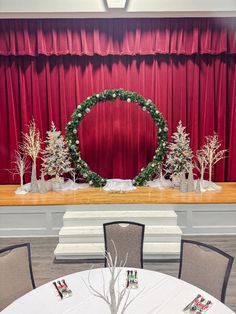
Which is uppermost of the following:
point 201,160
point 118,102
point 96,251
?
point 118,102

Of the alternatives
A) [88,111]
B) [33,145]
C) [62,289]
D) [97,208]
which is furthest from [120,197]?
[62,289]

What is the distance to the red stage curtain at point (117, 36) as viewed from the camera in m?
5.48

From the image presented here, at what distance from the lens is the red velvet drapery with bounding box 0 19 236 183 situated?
5520 mm

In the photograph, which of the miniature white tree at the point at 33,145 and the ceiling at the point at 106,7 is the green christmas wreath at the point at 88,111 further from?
the ceiling at the point at 106,7

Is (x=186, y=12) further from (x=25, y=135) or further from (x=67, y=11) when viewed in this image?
(x=25, y=135)

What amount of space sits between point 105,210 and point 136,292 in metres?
2.44

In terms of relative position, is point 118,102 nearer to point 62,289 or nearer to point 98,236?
point 98,236

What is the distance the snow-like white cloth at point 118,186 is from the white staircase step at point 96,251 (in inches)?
47.5

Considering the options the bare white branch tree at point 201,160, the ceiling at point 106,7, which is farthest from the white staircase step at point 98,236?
the ceiling at point 106,7

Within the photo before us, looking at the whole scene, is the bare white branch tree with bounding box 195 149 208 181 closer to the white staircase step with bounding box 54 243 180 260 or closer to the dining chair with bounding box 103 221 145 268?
the white staircase step with bounding box 54 243 180 260

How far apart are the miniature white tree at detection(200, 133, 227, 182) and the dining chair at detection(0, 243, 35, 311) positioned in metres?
3.54

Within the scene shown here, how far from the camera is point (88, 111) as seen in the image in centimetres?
546

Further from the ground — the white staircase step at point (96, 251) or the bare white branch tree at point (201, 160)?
the bare white branch tree at point (201, 160)

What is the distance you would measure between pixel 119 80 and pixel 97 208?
92.1 inches
